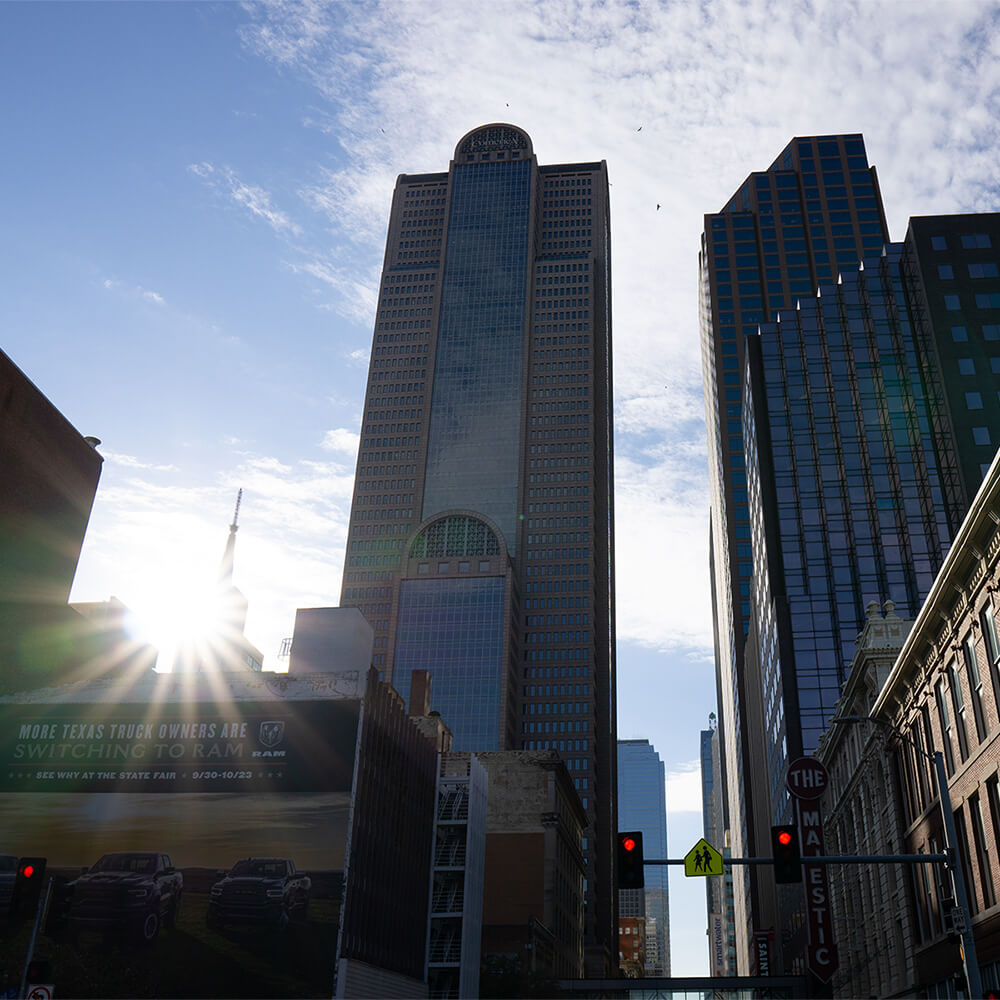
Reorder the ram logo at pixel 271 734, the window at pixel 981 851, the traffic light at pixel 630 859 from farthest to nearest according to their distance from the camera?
the ram logo at pixel 271 734
the window at pixel 981 851
the traffic light at pixel 630 859

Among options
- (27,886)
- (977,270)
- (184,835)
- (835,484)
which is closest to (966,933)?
(27,886)

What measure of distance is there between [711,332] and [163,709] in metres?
146

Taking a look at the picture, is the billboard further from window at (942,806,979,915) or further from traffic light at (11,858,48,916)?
window at (942,806,979,915)

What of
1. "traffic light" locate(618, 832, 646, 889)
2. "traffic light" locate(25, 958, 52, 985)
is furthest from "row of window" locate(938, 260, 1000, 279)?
"traffic light" locate(25, 958, 52, 985)

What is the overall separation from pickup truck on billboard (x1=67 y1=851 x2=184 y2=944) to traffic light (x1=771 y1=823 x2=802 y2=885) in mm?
36856

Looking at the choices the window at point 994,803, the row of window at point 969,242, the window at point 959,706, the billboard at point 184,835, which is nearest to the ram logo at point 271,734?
the billboard at point 184,835

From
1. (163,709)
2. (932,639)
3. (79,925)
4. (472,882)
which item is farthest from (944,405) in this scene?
(79,925)

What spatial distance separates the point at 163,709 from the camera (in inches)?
2172

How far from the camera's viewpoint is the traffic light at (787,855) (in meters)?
21.5

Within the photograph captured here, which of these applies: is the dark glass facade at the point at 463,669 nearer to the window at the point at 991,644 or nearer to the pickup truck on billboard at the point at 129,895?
the pickup truck on billboard at the point at 129,895

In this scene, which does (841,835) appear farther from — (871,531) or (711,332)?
(711,332)

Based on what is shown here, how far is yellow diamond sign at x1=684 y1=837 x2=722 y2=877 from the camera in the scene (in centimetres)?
2436

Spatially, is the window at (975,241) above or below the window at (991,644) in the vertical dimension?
above

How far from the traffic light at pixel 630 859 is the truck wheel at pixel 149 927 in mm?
33648
